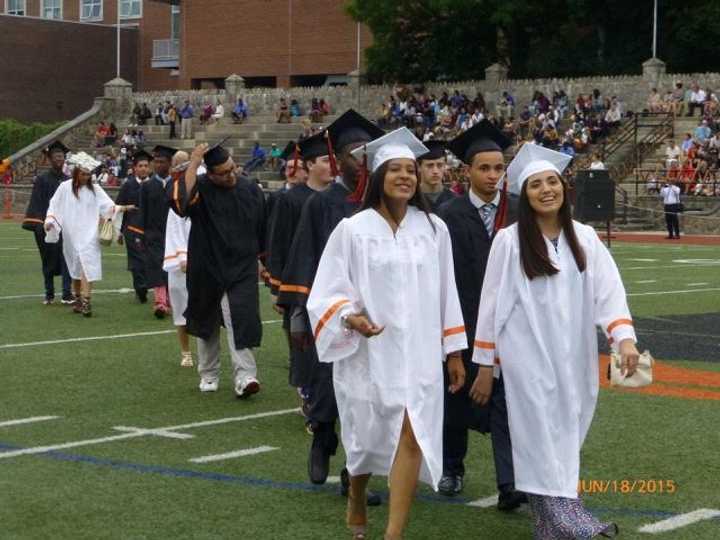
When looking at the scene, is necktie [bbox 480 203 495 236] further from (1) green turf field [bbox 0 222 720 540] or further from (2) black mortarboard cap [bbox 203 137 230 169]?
(2) black mortarboard cap [bbox 203 137 230 169]

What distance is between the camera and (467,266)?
7.95 meters

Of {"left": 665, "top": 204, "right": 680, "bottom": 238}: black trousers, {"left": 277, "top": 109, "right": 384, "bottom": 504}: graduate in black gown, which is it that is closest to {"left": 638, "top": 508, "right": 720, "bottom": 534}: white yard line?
{"left": 277, "top": 109, "right": 384, "bottom": 504}: graduate in black gown

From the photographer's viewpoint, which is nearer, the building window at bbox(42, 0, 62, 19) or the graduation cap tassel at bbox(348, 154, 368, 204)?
the graduation cap tassel at bbox(348, 154, 368, 204)

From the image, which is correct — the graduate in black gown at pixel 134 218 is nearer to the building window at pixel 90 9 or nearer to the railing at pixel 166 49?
the railing at pixel 166 49

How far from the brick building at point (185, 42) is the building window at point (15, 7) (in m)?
0.21

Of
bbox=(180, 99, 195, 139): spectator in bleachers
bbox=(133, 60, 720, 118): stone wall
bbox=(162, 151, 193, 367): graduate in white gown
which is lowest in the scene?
bbox=(162, 151, 193, 367): graduate in white gown

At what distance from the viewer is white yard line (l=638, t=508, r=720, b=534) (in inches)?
283

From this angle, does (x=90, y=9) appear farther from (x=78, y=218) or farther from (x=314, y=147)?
(x=314, y=147)

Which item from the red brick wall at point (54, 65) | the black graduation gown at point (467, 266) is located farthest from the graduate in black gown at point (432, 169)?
the red brick wall at point (54, 65)

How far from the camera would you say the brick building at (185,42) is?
6762cm

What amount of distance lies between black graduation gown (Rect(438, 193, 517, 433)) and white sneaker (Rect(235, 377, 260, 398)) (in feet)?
11.1

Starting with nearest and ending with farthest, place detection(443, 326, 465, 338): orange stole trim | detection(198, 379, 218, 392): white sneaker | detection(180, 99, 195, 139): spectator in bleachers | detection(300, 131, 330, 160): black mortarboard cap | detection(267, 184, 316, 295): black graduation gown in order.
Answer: detection(443, 326, 465, 338): orange stole trim < detection(300, 131, 330, 160): black mortarboard cap < detection(267, 184, 316, 295): black graduation gown < detection(198, 379, 218, 392): white sneaker < detection(180, 99, 195, 139): spectator in bleachers

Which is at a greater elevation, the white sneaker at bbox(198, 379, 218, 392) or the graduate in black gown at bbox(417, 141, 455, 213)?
the graduate in black gown at bbox(417, 141, 455, 213)

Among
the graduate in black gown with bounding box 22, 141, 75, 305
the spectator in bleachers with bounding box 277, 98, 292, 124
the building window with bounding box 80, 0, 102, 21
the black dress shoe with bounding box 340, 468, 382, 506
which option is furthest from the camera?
the building window with bounding box 80, 0, 102, 21
